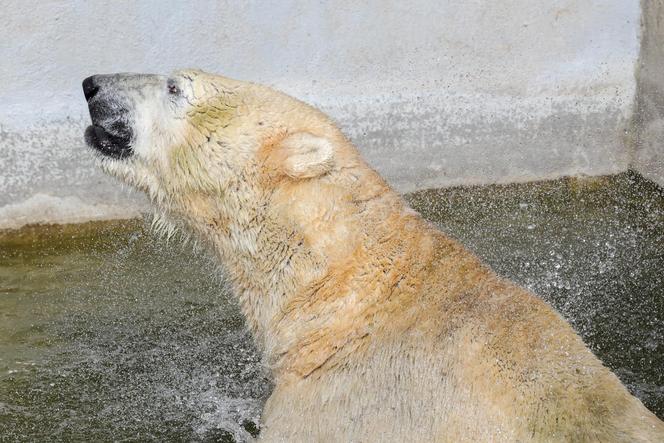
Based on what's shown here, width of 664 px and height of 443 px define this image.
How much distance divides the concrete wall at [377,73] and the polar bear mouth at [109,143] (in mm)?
2636

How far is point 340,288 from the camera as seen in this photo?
3.09 m

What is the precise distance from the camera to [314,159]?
10.1 ft

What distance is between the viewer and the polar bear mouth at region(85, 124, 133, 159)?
3445 mm

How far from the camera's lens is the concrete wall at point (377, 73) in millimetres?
5973

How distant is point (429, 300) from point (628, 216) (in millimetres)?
3784

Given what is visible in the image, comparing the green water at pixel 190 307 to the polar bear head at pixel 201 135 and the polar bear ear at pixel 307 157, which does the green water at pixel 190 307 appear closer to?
the polar bear head at pixel 201 135

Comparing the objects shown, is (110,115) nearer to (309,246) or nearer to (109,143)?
(109,143)

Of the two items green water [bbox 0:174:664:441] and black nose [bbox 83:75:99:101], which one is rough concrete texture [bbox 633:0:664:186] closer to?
green water [bbox 0:174:664:441]

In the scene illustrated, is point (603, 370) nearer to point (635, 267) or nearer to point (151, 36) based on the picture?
point (635, 267)

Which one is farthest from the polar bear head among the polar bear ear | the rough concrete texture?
the rough concrete texture

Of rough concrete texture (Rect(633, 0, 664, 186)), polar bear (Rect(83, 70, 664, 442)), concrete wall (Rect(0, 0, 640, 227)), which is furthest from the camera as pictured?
rough concrete texture (Rect(633, 0, 664, 186))

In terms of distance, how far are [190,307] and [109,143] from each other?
1.97 meters

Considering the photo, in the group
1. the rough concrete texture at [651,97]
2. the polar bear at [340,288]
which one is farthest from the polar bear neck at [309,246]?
the rough concrete texture at [651,97]

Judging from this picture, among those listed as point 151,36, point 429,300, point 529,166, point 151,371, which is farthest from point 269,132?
point 529,166
